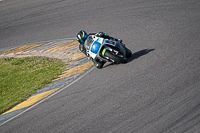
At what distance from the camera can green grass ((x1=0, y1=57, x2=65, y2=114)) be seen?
8.23 m

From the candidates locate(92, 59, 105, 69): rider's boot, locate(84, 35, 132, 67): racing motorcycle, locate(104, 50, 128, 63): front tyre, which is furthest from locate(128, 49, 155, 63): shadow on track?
locate(92, 59, 105, 69): rider's boot

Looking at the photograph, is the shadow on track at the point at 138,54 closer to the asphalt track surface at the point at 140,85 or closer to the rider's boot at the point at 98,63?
the asphalt track surface at the point at 140,85

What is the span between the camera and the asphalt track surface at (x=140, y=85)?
16.1 feet

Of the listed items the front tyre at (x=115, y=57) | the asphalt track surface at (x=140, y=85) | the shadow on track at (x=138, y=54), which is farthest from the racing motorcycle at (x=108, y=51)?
the asphalt track surface at (x=140, y=85)

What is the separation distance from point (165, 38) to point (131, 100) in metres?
3.57

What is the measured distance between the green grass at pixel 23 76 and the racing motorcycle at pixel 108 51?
6.74 ft

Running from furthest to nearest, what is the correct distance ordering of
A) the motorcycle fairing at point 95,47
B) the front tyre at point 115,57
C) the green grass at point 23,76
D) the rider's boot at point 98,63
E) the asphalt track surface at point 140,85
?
1. the green grass at point 23,76
2. the rider's boot at point 98,63
3. the motorcycle fairing at point 95,47
4. the front tyre at point 115,57
5. the asphalt track surface at point 140,85

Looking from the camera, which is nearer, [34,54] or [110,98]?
[110,98]

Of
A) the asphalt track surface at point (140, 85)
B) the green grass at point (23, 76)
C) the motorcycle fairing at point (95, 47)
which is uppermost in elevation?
the motorcycle fairing at point (95, 47)

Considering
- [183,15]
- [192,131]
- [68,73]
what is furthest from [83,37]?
[192,131]

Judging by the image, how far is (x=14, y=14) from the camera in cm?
1507

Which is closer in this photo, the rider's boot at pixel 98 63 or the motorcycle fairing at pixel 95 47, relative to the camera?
the motorcycle fairing at pixel 95 47

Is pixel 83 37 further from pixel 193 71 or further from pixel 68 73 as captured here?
pixel 193 71

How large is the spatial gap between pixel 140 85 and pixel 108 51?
1891 millimetres
